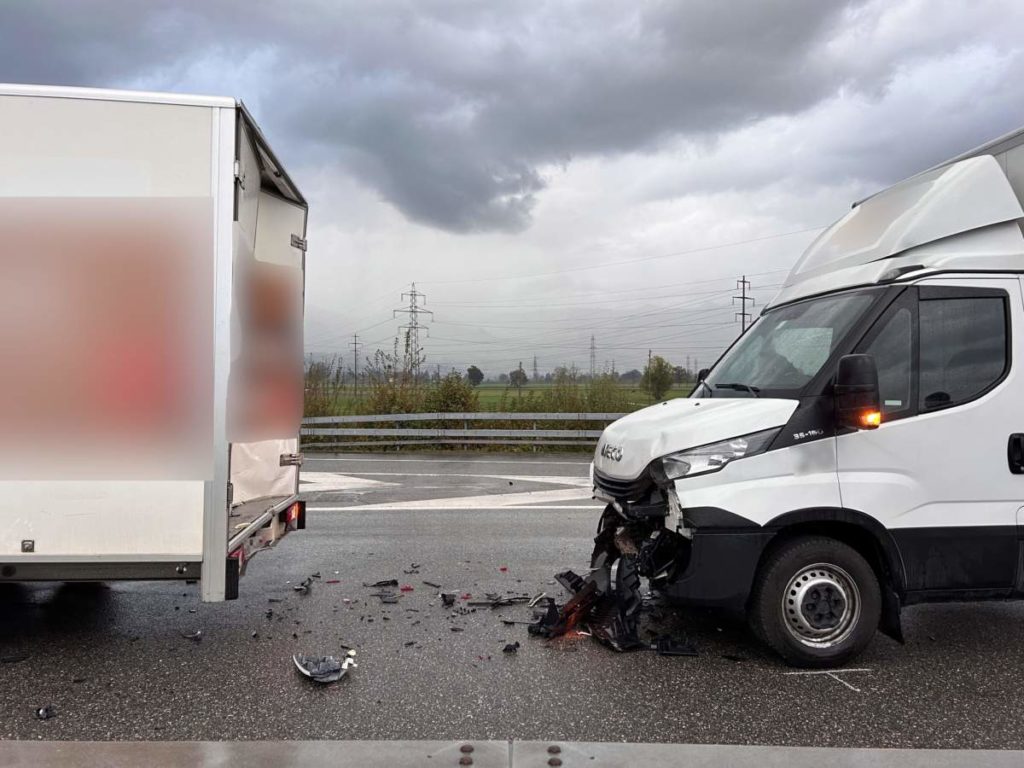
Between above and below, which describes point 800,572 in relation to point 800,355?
below

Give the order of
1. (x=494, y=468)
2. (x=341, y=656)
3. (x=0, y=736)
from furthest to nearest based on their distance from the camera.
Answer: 1. (x=494, y=468)
2. (x=341, y=656)
3. (x=0, y=736)

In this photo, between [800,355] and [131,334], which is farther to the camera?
[800,355]

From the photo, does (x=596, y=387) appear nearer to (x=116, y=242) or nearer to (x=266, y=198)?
(x=266, y=198)

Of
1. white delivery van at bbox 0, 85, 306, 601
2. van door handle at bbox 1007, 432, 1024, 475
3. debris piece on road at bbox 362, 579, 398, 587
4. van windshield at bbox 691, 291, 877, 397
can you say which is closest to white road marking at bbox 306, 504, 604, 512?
debris piece on road at bbox 362, 579, 398, 587

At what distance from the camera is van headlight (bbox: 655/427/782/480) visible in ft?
13.8

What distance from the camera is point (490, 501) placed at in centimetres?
1015

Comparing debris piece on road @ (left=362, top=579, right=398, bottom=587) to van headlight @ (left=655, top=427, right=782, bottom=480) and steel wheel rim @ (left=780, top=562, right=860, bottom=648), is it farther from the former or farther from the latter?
steel wheel rim @ (left=780, top=562, right=860, bottom=648)

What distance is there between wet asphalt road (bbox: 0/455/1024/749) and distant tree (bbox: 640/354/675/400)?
14.4 m

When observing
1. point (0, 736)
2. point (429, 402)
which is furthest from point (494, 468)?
point (0, 736)

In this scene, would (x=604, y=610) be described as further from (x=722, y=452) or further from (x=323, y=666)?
(x=323, y=666)

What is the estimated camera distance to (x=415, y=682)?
163 inches

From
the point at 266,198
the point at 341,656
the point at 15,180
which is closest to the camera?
the point at 15,180

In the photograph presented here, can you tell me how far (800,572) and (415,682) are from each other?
2.30 meters

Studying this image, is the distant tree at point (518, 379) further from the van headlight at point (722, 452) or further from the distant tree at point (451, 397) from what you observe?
the van headlight at point (722, 452)
